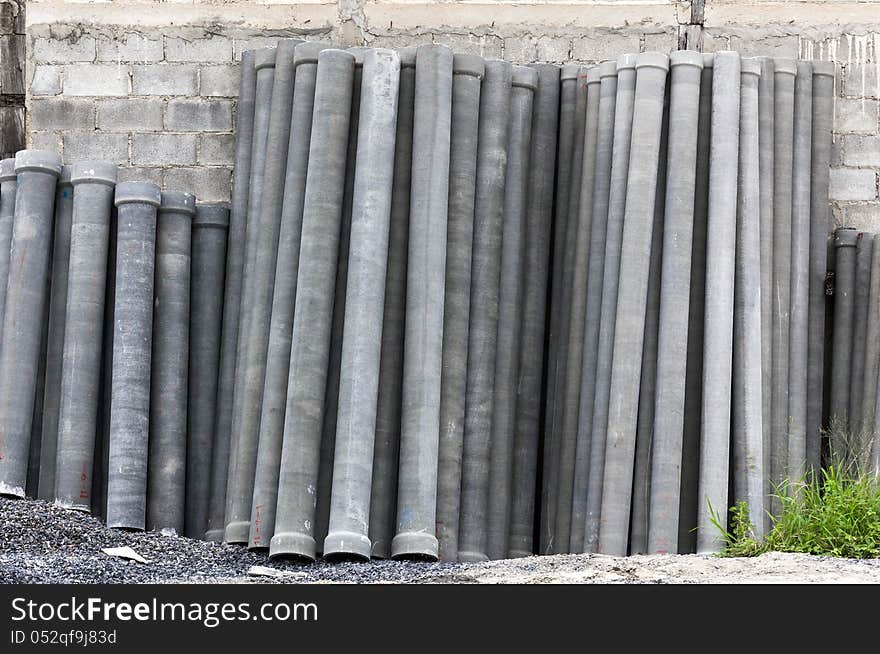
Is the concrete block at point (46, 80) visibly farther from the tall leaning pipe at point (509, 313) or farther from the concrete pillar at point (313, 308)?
the tall leaning pipe at point (509, 313)

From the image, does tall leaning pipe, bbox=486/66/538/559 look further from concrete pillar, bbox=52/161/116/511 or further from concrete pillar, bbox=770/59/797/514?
concrete pillar, bbox=52/161/116/511

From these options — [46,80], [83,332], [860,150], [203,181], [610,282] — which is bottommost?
[83,332]

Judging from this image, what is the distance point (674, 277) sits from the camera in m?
8.08

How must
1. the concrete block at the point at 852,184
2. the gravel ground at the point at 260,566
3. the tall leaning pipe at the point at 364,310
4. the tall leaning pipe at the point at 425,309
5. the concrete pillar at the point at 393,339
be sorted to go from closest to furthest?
the gravel ground at the point at 260,566 < the tall leaning pipe at the point at 364,310 < the tall leaning pipe at the point at 425,309 < the concrete pillar at the point at 393,339 < the concrete block at the point at 852,184

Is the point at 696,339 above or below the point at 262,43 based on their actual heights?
below

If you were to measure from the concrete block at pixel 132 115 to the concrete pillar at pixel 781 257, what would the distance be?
3.54 metres

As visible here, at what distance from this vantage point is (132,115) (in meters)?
9.38

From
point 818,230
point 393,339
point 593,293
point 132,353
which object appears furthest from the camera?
point 818,230

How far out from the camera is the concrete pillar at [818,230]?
8.63 meters

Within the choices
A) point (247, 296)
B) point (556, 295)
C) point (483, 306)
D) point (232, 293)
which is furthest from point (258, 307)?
point (556, 295)

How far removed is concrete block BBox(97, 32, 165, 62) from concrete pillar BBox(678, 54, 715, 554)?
322cm

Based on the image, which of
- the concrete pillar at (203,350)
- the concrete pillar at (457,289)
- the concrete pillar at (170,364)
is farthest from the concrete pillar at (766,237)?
the concrete pillar at (170,364)

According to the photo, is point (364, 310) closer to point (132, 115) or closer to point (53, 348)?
point (53, 348)

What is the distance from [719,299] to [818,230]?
99 cm
